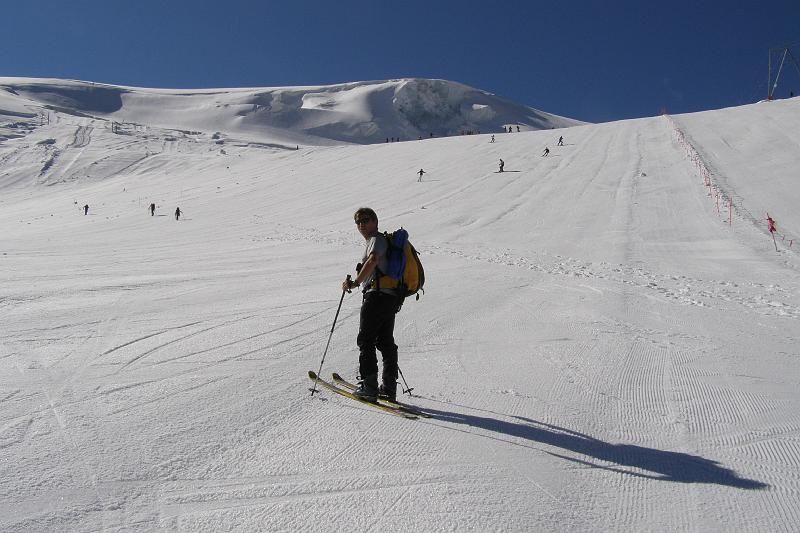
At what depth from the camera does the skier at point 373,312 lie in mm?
3898

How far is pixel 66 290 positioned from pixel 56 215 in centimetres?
2519

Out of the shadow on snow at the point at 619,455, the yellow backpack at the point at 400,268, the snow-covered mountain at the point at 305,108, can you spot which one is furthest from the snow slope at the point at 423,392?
the snow-covered mountain at the point at 305,108

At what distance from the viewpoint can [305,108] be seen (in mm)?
123688

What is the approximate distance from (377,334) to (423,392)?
78 cm

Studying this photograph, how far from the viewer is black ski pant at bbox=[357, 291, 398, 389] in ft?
13.2

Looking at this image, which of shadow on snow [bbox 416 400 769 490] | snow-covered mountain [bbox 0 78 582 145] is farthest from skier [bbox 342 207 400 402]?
snow-covered mountain [bbox 0 78 582 145]

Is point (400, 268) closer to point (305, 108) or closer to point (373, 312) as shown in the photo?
point (373, 312)

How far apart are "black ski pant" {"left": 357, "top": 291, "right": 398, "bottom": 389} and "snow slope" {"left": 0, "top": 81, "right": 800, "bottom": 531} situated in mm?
355

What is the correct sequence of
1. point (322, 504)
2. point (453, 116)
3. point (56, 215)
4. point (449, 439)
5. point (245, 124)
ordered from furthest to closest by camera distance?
point (453, 116) → point (245, 124) → point (56, 215) → point (449, 439) → point (322, 504)

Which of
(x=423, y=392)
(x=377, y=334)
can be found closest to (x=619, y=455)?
(x=423, y=392)

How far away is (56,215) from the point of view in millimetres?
28594

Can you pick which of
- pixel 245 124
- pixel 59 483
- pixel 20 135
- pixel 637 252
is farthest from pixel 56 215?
pixel 245 124

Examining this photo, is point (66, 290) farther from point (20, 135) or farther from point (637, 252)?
point (20, 135)

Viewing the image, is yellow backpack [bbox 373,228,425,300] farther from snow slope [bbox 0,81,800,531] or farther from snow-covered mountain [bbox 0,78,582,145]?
snow-covered mountain [bbox 0,78,582,145]
